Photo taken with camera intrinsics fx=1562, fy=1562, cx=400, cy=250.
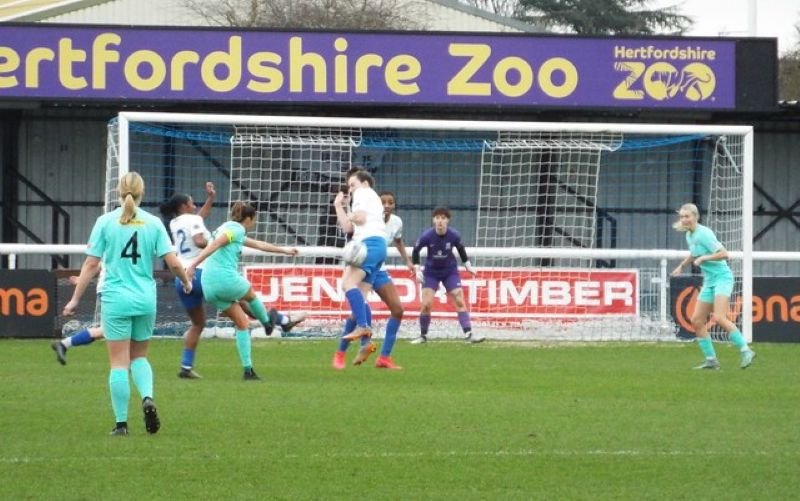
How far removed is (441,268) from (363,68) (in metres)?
6.30

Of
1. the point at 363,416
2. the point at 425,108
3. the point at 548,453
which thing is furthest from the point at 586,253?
the point at 548,453

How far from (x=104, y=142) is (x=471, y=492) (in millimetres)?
25411

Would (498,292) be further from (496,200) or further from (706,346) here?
(706,346)

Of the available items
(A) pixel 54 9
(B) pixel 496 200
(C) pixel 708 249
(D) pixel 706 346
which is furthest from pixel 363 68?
(A) pixel 54 9

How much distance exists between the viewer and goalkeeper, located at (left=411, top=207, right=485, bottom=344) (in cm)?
2258

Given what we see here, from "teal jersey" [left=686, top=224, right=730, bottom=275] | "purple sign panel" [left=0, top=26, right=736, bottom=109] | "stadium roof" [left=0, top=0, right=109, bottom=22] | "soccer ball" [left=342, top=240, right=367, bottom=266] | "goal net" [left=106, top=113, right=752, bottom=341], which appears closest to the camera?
"soccer ball" [left=342, top=240, right=367, bottom=266]

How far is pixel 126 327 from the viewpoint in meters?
10.9

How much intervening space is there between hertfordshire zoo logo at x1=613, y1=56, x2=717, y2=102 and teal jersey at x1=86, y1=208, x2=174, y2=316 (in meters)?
18.2

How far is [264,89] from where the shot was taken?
2741cm

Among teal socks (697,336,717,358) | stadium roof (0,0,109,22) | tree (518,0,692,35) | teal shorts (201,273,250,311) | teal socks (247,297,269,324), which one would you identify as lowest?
teal socks (697,336,717,358)

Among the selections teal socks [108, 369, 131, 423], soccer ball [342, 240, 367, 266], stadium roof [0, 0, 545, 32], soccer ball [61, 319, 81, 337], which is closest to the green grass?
teal socks [108, 369, 131, 423]

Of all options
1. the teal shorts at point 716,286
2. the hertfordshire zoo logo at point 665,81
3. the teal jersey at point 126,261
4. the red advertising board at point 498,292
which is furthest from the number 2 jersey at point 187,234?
the hertfordshire zoo logo at point 665,81

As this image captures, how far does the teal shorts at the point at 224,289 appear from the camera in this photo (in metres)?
15.7

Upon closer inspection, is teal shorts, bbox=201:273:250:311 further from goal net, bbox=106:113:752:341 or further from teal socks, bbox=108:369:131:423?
goal net, bbox=106:113:752:341
